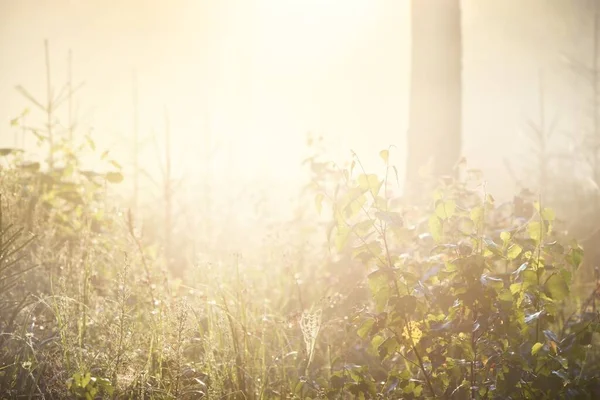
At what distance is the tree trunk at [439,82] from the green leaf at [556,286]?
2502 mm

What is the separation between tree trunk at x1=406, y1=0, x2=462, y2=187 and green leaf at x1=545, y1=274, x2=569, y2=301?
250cm

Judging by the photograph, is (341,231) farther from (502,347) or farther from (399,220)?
(502,347)

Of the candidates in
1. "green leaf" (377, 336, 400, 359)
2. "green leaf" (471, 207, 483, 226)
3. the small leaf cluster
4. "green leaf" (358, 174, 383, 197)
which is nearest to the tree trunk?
the small leaf cluster

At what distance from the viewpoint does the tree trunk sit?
4.25 meters

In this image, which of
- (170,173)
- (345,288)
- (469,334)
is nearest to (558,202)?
(170,173)

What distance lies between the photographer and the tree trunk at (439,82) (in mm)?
4254

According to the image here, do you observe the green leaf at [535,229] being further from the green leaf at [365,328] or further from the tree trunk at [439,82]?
the tree trunk at [439,82]

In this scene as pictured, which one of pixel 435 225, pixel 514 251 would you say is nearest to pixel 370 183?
pixel 435 225

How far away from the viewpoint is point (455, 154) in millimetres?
4293

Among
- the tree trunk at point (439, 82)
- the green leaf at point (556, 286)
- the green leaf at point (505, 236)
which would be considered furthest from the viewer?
the tree trunk at point (439, 82)

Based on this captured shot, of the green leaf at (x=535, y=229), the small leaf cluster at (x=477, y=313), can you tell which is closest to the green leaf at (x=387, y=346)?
the small leaf cluster at (x=477, y=313)

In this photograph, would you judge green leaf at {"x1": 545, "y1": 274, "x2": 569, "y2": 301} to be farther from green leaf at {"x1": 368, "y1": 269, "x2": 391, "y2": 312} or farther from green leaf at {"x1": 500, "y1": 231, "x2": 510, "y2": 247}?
green leaf at {"x1": 368, "y1": 269, "x2": 391, "y2": 312}

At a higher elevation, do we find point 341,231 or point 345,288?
point 341,231

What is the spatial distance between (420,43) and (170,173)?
2.73 meters
